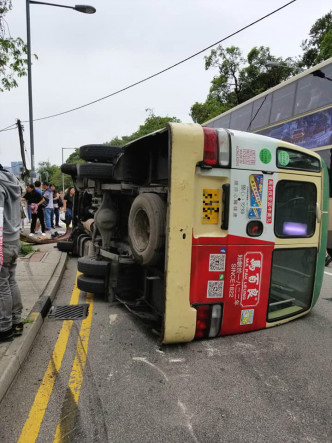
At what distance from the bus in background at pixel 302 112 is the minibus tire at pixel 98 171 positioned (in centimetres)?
520

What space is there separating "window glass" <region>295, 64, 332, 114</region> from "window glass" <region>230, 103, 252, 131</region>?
2019mm

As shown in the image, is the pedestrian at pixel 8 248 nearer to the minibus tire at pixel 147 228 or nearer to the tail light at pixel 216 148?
the minibus tire at pixel 147 228

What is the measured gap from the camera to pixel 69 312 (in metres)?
4.30

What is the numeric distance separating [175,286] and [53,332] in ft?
5.10

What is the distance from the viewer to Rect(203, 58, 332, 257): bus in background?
7465mm

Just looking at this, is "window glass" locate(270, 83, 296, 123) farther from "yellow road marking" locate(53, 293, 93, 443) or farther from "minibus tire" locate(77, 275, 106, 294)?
"yellow road marking" locate(53, 293, 93, 443)

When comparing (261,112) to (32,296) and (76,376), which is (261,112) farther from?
(76,376)

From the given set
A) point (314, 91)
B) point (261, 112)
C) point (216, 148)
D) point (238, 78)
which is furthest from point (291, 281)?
point (238, 78)

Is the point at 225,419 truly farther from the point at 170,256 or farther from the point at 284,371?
the point at 170,256

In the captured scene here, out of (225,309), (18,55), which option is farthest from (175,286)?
(18,55)

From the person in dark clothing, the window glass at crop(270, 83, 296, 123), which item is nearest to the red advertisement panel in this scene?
the window glass at crop(270, 83, 296, 123)

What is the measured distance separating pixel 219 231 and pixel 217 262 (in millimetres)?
309

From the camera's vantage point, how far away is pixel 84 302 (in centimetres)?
471

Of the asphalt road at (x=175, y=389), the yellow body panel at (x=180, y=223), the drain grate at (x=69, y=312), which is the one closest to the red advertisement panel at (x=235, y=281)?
the yellow body panel at (x=180, y=223)
